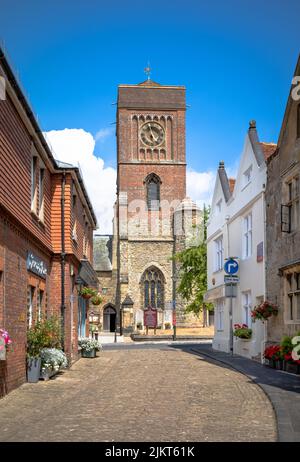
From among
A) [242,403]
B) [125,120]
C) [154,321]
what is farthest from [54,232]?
[125,120]

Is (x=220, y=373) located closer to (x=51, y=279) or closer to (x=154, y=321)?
(x=51, y=279)

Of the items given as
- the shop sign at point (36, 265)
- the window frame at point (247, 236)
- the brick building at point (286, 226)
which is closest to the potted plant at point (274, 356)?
the brick building at point (286, 226)

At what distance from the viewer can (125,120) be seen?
69.5 m

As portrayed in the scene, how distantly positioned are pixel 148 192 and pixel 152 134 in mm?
6556

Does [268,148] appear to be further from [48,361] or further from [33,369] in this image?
[33,369]

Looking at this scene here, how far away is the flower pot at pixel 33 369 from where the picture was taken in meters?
15.1

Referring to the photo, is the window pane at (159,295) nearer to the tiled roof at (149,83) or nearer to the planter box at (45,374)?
the tiled roof at (149,83)

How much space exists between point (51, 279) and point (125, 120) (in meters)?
51.3

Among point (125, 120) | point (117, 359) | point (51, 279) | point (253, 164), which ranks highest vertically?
point (125, 120)

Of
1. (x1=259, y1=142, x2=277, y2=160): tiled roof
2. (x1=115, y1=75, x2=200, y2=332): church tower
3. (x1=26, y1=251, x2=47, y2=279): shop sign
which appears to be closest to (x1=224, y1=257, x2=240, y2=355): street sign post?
(x1=259, y1=142, x2=277, y2=160): tiled roof

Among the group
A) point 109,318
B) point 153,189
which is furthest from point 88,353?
point 153,189

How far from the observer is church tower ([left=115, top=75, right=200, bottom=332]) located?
209 feet

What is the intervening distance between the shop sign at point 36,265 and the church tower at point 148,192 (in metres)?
41.2

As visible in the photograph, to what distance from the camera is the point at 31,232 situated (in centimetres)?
1548
